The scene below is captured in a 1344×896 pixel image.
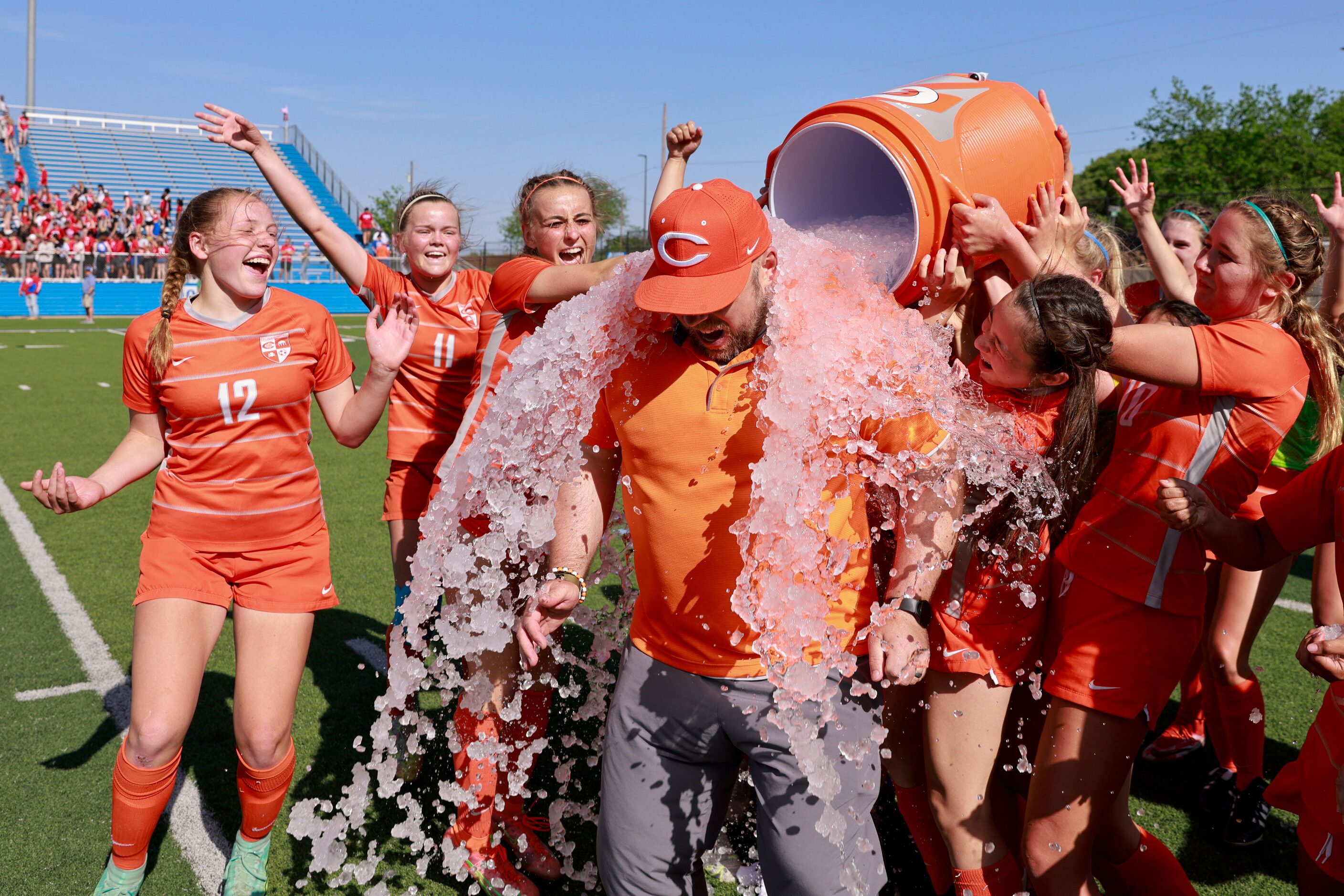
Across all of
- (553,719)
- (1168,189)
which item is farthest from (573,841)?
(1168,189)

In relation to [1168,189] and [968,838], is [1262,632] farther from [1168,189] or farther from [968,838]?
[1168,189]

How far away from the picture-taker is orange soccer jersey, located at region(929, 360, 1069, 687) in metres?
2.48

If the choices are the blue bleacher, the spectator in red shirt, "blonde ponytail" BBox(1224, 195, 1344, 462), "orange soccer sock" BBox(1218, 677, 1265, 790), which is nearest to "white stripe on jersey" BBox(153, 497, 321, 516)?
"blonde ponytail" BBox(1224, 195, 1344, 462)

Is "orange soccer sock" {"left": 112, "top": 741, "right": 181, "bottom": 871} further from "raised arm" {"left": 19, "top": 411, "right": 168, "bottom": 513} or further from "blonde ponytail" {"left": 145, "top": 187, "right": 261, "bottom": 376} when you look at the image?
"blonde ponytail" {"left": 145, "top": 187, "right": 261, "bottom": 376}

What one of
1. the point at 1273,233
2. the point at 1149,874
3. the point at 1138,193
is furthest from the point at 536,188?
the point at 1149,874

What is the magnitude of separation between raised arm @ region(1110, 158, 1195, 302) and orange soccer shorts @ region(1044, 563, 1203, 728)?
1.74 meters

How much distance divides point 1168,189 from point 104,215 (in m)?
43.7

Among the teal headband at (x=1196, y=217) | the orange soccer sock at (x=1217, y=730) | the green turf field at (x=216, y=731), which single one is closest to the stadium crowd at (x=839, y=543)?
the orange soccer sock at (x=1217, y=730)

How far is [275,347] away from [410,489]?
0.98 metres

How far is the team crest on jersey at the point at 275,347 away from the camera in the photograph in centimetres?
316

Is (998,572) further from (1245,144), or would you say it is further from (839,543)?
(1245,144)

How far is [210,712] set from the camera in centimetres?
452


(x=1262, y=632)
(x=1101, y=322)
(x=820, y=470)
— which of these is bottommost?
(x=1262, y=632)

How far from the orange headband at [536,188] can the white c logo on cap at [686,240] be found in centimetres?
165
